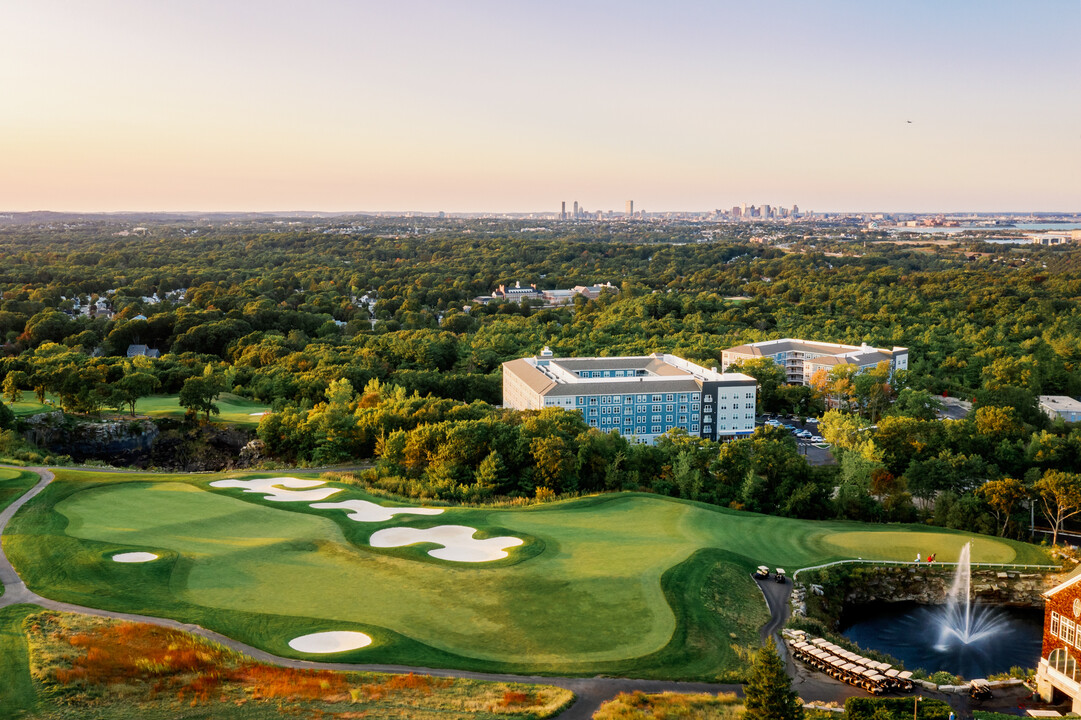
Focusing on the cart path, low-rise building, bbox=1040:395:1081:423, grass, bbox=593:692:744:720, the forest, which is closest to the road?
the cart path

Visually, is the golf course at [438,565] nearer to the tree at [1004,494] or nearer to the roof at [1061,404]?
the tree at [1004,494]

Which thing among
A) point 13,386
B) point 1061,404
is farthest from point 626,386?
point 13,386

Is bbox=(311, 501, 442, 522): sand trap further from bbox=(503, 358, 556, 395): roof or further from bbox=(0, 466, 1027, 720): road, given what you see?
bbox=(503, 358, 556, 395): roof

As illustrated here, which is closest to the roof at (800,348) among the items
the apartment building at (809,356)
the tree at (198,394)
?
the apartment building at (809,356)

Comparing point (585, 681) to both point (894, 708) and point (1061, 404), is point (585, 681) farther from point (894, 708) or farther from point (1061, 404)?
point (1061, 404)

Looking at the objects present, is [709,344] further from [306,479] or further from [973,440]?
[306,479]

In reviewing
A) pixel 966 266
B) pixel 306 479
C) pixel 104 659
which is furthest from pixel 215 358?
pixel 966 266
